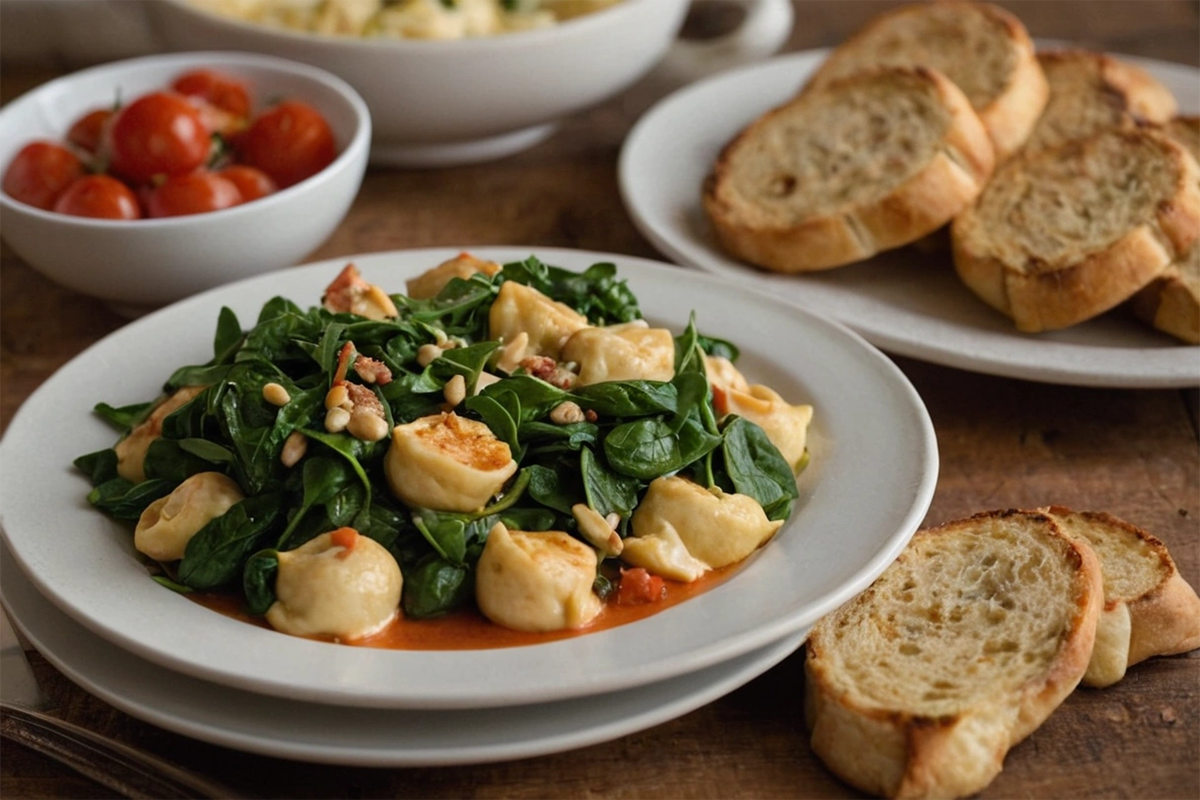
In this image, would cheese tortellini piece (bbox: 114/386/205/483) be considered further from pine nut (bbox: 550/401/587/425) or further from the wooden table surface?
pine nut (bbox: 550/401/587/425)

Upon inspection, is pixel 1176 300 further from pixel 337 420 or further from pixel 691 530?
pixel 337 420

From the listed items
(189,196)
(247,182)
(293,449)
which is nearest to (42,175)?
(189,196)

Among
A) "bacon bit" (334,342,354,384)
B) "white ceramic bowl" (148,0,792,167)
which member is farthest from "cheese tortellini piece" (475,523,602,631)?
"white ceramic bowl" (148,0,792,167)

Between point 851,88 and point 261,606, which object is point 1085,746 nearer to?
point 261,606

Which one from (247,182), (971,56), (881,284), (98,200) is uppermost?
(98,200)

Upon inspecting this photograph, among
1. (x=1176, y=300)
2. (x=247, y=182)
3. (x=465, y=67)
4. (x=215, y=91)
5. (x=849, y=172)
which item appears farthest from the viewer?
(x=465, y=67)

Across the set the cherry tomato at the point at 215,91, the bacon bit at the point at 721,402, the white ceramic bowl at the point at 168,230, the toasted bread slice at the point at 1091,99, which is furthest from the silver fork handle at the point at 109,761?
the toasted bread slice at the point at 1091,99
